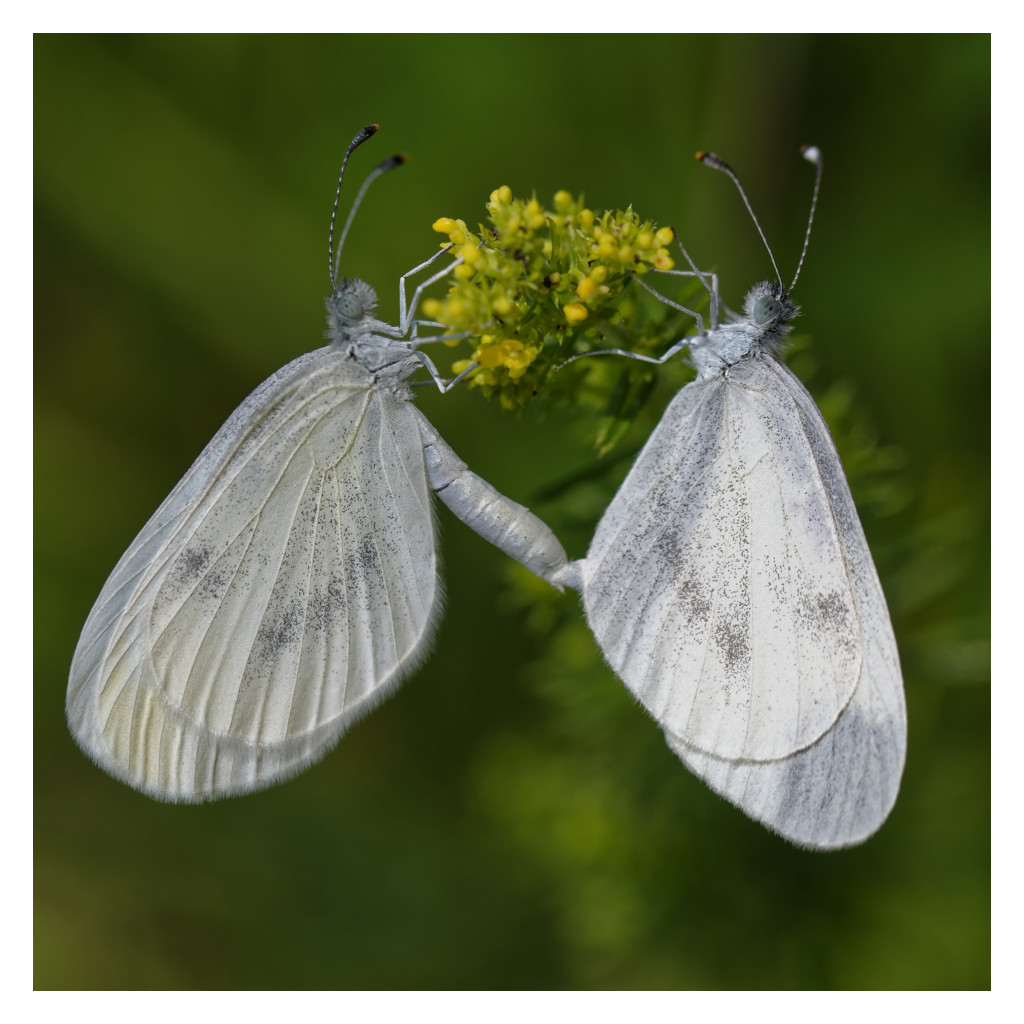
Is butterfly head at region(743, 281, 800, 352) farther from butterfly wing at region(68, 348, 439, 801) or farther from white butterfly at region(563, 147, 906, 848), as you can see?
butterfly wing at region(68, 348, 439, 801)

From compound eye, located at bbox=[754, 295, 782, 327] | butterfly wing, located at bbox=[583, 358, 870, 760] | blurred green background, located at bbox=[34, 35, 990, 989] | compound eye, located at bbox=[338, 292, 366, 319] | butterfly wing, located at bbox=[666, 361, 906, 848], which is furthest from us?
blurred green background, located at bbox=[34, 35, 990, 989]

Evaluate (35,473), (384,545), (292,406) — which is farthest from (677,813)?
(35,473)

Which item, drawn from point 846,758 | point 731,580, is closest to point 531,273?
point 731,580

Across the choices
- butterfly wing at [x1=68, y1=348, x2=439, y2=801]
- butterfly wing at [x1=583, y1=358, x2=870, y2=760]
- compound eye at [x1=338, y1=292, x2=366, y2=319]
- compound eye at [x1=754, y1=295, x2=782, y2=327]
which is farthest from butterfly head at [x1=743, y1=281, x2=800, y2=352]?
compound eye at [x1=338, y1=292, x2=366, y2=319]

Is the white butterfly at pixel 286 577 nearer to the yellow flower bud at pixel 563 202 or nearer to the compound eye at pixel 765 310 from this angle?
the yellow flower bud at pixel 563 202

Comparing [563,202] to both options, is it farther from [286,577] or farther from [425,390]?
[425,390]

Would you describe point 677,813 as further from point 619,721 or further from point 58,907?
point 58,907
